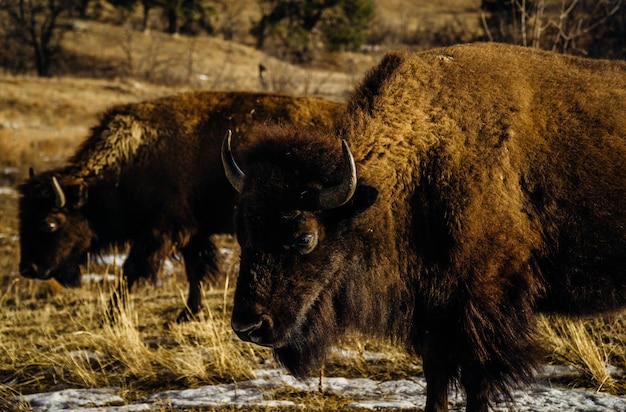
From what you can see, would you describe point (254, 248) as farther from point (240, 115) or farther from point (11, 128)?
point (11, 128)

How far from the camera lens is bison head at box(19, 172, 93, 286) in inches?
293

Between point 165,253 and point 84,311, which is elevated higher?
point 165,253

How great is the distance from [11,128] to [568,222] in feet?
69.3

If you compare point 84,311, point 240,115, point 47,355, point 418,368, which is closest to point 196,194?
point 240,115

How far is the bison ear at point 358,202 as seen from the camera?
365cm

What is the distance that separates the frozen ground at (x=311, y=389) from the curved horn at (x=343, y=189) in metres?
1.62

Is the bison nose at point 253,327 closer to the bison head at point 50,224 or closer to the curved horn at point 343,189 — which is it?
the curved horn at point 343,189

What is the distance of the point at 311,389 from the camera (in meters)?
4.78

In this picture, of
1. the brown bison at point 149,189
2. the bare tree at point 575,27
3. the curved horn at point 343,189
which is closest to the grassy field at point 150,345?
the brown bison at point 149,189

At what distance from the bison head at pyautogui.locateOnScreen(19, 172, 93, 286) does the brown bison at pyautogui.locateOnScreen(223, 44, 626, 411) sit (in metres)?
4.11

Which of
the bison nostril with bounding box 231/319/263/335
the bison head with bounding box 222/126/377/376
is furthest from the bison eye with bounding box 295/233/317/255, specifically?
the bison nostril with bounding box 231/319/263/335

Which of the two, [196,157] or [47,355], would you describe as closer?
[47,355]

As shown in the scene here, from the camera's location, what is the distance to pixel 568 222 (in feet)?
13.0

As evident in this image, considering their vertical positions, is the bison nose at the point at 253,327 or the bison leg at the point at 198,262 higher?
the bison nose at the point at 253,327
